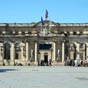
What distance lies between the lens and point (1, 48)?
8938 cm

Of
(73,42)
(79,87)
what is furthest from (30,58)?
(79,87)

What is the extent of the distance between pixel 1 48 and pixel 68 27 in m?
22.1

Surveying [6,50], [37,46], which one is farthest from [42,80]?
[6,50]

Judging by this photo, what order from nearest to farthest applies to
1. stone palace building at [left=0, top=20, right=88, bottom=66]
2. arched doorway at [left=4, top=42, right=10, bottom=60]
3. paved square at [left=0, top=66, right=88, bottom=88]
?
paved square at [left=0, top=66, right=88, bottom=88] < stone palace building at [left=0, top=20, right=88, bottom=66] < arched doorway at [left=4, top=42, right=10, bottom=60]

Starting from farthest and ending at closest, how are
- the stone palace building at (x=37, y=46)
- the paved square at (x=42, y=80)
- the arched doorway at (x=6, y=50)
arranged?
1. the arched doorway at (x=6, y=50)
2. the stone palace building at (x=37, y=46)
3. the paved square at (x=42, y=80)

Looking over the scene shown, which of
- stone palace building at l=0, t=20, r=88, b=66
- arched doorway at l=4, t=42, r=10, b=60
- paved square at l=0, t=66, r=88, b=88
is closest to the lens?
paved square at l=0, t=66, r=88, b=88

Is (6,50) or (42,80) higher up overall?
(6,50)

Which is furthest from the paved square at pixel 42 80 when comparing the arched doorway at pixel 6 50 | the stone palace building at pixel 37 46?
the arched doorway at pixel 6 50

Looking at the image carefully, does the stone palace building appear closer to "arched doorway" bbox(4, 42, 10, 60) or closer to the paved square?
"arched doorway" bbox(4, 42, 10, 60)

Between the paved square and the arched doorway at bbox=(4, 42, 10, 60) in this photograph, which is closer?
the paved square

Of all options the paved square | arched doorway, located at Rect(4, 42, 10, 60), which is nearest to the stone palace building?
arched doorway, located at Rect(4, 42, 10, 60)

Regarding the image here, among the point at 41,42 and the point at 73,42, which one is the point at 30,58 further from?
the point at 73,42

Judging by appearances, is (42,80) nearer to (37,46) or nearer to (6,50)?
(37,46)

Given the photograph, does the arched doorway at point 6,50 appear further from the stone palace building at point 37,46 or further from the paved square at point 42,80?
the paved square at point 42,80
